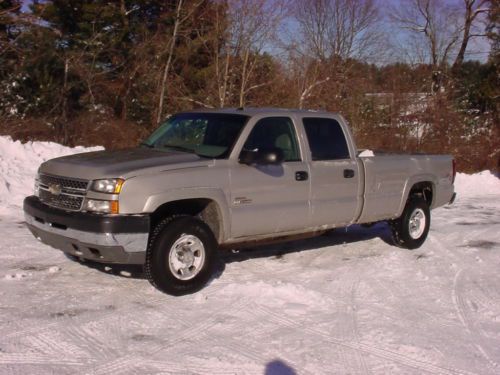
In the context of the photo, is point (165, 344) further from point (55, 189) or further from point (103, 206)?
point (55, 189)

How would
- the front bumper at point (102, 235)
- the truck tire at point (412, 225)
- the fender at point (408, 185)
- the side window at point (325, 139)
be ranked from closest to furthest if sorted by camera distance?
the front bumper at point (102, 235)
the side window at point (325, 139)
the fender at point (408, 185)
the truck tire at point (412, 225)

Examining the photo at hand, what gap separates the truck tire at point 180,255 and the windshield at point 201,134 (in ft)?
2.77

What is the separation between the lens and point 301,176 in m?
6.61

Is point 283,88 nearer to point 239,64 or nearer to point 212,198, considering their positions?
point 239,64

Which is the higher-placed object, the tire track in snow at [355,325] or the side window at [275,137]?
the side window at [275,137]

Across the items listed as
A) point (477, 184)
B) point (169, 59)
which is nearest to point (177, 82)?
point (169, 59)

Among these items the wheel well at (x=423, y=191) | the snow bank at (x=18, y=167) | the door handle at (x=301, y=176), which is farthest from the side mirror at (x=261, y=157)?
the snow bank at (x=18, y=167)

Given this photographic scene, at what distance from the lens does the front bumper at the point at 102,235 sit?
17.2ft

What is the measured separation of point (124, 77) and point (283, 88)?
609cm

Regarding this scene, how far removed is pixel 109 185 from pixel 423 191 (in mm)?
5096

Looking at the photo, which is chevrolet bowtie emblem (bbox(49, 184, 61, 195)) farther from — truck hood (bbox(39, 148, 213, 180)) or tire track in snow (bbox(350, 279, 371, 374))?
tire track in snow (bbox(350, 279, 371, 374))

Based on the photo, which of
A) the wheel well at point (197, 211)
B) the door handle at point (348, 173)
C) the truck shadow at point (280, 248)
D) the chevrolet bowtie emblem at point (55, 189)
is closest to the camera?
the chevrolet bowtie emblem at point (55, 189)

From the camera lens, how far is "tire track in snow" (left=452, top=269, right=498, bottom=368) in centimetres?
470

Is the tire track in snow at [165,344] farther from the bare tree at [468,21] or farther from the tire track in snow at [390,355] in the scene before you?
the bare tree at [468,21]
